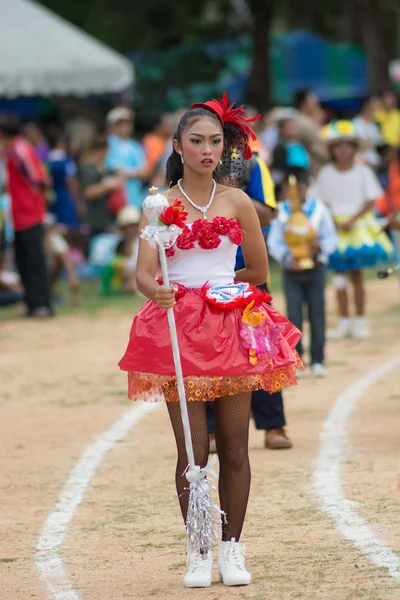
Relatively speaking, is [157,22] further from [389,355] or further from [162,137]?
[389,355]

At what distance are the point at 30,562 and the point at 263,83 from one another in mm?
24681

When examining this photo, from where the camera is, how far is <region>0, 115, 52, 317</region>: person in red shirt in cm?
1642

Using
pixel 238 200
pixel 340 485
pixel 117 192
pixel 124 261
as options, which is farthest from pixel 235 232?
pixel 117 192

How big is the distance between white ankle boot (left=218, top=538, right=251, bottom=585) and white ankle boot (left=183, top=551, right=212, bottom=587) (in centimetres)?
6

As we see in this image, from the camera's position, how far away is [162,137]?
2209cm

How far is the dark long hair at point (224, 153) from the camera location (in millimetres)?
5852

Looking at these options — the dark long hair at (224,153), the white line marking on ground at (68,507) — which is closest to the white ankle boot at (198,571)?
the white line marking on ground at (68,507)

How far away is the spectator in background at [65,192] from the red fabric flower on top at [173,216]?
612 inches

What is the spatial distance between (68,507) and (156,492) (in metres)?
0.54

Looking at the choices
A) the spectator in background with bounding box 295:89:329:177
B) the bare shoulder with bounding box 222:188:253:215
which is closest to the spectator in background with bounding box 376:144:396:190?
the spectator in background with bounding box 295:89:329:177

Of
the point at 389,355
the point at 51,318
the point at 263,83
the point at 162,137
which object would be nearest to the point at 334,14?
the point at 263,83

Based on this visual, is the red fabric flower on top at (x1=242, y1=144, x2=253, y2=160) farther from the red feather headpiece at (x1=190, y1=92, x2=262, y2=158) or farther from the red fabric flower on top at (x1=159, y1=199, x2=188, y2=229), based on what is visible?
the red fabric flower on top at (x1=159, y1=199, x2=188, y2=229)

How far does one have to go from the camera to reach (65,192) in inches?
831

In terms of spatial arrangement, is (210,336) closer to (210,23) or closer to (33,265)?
(33,265)
